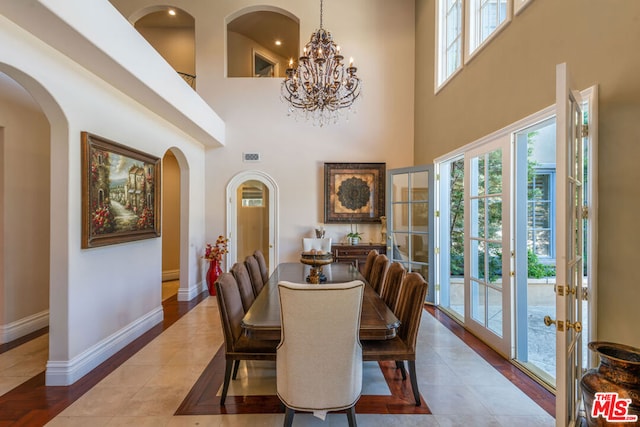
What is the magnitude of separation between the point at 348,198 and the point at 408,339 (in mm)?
3655

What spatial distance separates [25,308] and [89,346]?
1505mm

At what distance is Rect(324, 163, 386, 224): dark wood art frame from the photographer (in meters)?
5.66

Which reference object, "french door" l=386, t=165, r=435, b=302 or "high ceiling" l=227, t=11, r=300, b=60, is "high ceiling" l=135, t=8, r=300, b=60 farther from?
"french door" l=386, t=165, r=435, b=302

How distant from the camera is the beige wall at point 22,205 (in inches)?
132

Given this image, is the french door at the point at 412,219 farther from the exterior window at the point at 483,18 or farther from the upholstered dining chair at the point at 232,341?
the upholstered dining chair at the point at 232,341

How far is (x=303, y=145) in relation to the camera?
5.72 meters

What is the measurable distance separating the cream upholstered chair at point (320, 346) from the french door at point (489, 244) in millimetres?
2038

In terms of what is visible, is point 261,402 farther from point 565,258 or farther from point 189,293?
point 189,293

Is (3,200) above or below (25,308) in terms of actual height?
above

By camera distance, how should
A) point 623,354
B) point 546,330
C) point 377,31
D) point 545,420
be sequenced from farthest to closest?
point 377,31, point 546,330, point 545,420, point 623,354

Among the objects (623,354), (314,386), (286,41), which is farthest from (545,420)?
(286,41)

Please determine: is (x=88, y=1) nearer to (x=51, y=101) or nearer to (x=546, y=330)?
(x=51, y=101)

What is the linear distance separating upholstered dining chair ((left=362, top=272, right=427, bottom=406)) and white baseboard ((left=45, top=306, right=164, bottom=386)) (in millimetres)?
2431

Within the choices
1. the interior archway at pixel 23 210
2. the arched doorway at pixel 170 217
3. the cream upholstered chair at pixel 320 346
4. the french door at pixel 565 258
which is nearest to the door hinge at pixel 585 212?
the french door at pixel 565 258
